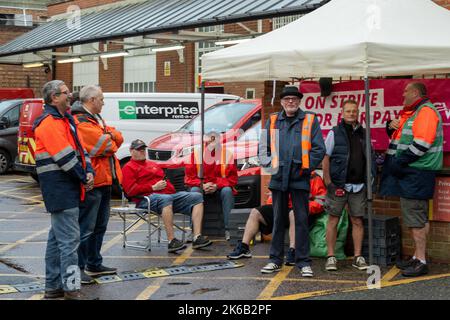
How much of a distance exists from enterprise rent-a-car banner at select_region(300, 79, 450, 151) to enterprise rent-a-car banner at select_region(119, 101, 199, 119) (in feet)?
22.5

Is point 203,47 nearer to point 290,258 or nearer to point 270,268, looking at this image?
point 290,258

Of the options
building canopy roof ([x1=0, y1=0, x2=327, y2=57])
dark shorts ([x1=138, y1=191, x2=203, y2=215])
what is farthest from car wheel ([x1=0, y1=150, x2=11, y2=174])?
dark shorts ([x1=138, y1=191, x2=203, y2=215])

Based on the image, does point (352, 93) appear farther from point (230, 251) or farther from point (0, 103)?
point (0, 103)

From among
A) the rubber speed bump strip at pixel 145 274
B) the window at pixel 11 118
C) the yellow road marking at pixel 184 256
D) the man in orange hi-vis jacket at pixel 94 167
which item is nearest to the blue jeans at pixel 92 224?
the man in orange hi-vis jacket at pixel 94 167

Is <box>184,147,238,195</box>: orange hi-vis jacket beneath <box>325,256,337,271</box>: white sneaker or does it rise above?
above

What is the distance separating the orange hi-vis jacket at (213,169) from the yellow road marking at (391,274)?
2669 mm

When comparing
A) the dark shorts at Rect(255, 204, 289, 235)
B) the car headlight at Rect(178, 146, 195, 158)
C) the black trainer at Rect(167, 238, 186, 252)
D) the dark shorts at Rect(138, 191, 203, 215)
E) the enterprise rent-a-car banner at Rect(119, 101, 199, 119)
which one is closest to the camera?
the dark shorts at Rect(255, 204, 289, 235)

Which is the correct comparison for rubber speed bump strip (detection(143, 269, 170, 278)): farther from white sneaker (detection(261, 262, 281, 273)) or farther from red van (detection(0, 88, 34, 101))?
red van (detection(0, 88, 34, 101))

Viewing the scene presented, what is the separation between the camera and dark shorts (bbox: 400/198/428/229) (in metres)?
8.14

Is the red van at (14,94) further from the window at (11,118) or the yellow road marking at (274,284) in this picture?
the yellow road marking at (274,284)

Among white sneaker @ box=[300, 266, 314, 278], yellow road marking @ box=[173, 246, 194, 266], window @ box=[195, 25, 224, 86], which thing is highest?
window @ box=[195, 25, 224, 86]

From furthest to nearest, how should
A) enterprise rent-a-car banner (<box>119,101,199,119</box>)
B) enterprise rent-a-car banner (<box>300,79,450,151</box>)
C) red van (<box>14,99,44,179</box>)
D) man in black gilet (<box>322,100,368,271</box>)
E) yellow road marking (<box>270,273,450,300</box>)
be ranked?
red van (<box>14,99,44,179</box>) < enterprise rent-a-car banner (<box>119,101,199,119</box>) < enterprise rent-a-car banner (<box>300,79,450,151</box>) < man in black gilet (<box>322,100,368,271</box>) < yellow road marking (<box>270,273,450,300</box>)

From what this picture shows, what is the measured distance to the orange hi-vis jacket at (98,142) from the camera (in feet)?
26.0

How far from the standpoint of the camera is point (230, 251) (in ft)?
31.8
